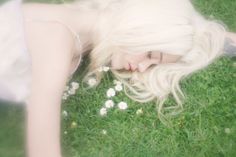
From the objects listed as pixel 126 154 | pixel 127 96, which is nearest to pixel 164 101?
pixel 127 96

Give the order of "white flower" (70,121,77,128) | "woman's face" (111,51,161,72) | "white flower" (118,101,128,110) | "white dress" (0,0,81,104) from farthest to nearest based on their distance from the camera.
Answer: "white flower" (118,101,128,110) < "white flower" (70,121,77,128) < "woman's face" (111,51,161,72) < "white dress" (0,0,81,104)

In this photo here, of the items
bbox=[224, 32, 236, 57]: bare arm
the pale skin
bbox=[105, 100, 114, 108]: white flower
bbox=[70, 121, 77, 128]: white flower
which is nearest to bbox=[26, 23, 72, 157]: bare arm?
the pale skin

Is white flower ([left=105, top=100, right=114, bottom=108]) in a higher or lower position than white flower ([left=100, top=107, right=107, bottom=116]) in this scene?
higher

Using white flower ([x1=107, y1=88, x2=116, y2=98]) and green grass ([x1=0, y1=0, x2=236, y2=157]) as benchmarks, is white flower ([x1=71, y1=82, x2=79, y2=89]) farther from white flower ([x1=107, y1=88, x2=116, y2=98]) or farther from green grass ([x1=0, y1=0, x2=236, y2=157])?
white flower ([x1=107, y1=88, x2=116, y2=98])

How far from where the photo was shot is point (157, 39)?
122 inches

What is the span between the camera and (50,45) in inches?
116

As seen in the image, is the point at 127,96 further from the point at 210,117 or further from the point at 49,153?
the point at 49,153

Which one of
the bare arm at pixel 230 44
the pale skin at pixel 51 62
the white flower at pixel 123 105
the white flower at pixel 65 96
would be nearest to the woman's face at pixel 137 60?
the pale skin at pixel 51 62

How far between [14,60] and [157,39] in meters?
0.83

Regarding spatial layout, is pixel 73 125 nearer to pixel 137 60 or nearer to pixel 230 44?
pixel 137 60

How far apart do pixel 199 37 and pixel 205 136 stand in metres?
0.62

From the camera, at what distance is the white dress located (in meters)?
3.02

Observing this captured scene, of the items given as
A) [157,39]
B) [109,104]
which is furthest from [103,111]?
[157,39]

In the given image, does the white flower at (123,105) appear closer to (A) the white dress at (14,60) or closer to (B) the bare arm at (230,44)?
(A) the white dress at (14,60)
